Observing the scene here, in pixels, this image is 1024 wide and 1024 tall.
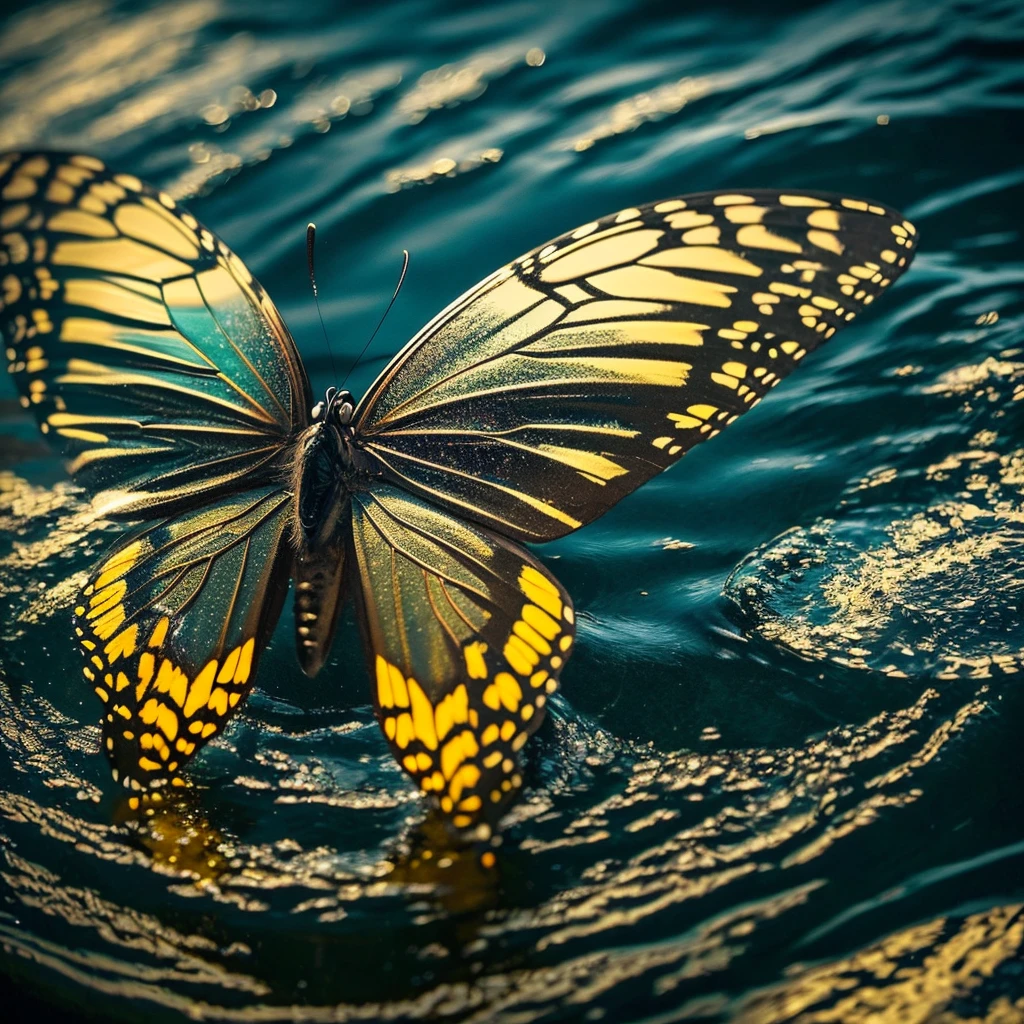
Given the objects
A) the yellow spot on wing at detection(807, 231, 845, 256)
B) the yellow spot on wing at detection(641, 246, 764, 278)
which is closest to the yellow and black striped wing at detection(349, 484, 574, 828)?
the yellow spot on wing at detection(641, 246, 764, 278)

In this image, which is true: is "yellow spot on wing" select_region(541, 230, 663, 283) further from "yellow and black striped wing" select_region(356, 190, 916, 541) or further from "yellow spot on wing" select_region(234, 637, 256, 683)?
"yellow spot on wing" select_region(234, 637, 256, 683)

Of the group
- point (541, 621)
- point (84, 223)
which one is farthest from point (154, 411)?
point (541, 621)

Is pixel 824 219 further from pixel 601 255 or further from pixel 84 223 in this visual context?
pixel 84 223

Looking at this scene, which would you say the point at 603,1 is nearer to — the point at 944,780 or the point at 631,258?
the point at 631,258

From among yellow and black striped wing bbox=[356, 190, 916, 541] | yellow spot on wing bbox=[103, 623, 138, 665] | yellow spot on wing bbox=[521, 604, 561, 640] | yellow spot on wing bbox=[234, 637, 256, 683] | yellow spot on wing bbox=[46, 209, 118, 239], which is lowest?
yellow spot on wing bbox=[521, 604, 561, 640]

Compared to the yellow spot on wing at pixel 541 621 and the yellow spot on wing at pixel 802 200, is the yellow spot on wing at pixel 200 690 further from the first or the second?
the yellow spot on wing at pixel 802 200

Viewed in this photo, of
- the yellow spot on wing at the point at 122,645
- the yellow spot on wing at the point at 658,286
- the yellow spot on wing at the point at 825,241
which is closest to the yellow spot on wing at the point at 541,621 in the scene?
the yellow spot on wing at the point at 658,286

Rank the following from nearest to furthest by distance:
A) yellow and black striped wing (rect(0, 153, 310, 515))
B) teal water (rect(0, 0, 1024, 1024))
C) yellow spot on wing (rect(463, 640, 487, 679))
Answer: teal water (rect(0, 0, 1024, 1024)), yellow spot on wing (rect(463, 640, 487, 679)), yellow and black striped wing (rect(0, 153, 310, 515))
